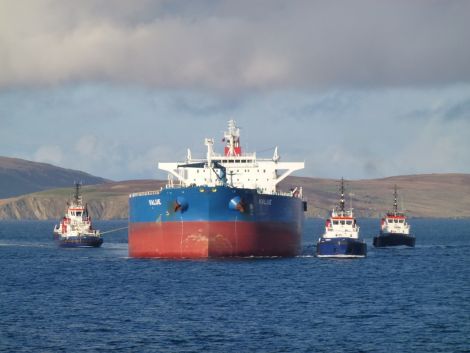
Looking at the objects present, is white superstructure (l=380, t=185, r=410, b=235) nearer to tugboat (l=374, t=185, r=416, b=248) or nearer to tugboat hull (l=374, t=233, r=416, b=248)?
tugboat (l=374, t=185, r=416, b=248)

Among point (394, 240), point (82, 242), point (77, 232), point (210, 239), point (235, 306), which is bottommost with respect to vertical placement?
point (235, 306)

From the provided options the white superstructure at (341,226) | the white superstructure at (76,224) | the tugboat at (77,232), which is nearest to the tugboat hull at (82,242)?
the tugboat at (77,232)

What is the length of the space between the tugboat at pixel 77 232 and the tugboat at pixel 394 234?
32750 mm

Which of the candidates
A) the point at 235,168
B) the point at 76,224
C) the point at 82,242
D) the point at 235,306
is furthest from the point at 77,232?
the point at 235,306

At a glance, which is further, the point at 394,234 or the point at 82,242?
the point at 82,242

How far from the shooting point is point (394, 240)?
111 meters

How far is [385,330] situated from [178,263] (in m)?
32.7

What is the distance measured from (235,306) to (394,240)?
207 ft

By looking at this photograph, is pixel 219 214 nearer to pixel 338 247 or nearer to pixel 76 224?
pixel 338 247

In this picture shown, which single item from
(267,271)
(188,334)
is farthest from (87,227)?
(188,334)

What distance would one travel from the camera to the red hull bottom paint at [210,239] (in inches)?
2990

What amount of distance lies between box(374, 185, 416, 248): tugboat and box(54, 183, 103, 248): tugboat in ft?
107

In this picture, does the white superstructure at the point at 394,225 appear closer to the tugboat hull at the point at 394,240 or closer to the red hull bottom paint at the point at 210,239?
the tugboat hull at the point at 394,240

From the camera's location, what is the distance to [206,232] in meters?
75.8
